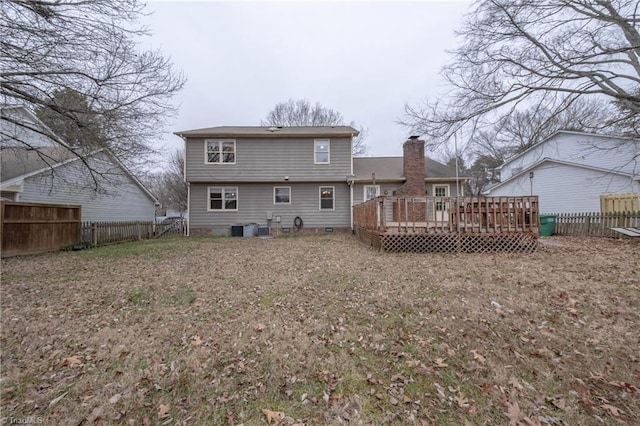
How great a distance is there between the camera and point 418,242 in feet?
27.6

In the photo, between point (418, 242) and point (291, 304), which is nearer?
point (291, 304)

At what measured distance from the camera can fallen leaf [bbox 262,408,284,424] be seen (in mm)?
2104

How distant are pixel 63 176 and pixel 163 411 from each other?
14.8 metres

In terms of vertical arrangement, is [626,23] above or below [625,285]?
above

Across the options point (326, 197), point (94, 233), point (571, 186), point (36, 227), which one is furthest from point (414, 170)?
point (36, 227)

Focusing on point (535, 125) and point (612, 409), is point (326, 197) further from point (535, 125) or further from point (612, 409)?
point (612, 409)

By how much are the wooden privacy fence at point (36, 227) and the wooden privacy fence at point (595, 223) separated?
69.1 feet

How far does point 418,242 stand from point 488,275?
2.95 m

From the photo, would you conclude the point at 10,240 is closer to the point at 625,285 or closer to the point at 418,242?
the point at 418,242

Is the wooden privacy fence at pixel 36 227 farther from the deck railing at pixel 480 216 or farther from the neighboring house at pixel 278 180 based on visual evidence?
the deck railing at pixel 480 216

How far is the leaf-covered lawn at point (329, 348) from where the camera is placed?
2.21 metres

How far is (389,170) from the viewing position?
16.1 m

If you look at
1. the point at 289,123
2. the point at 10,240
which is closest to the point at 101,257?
the point at 10,240

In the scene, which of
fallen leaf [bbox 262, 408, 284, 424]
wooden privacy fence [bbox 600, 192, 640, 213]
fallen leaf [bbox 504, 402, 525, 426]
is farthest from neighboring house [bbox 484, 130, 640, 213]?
fallen leaf [bbox 262, 408, 284, 424]
